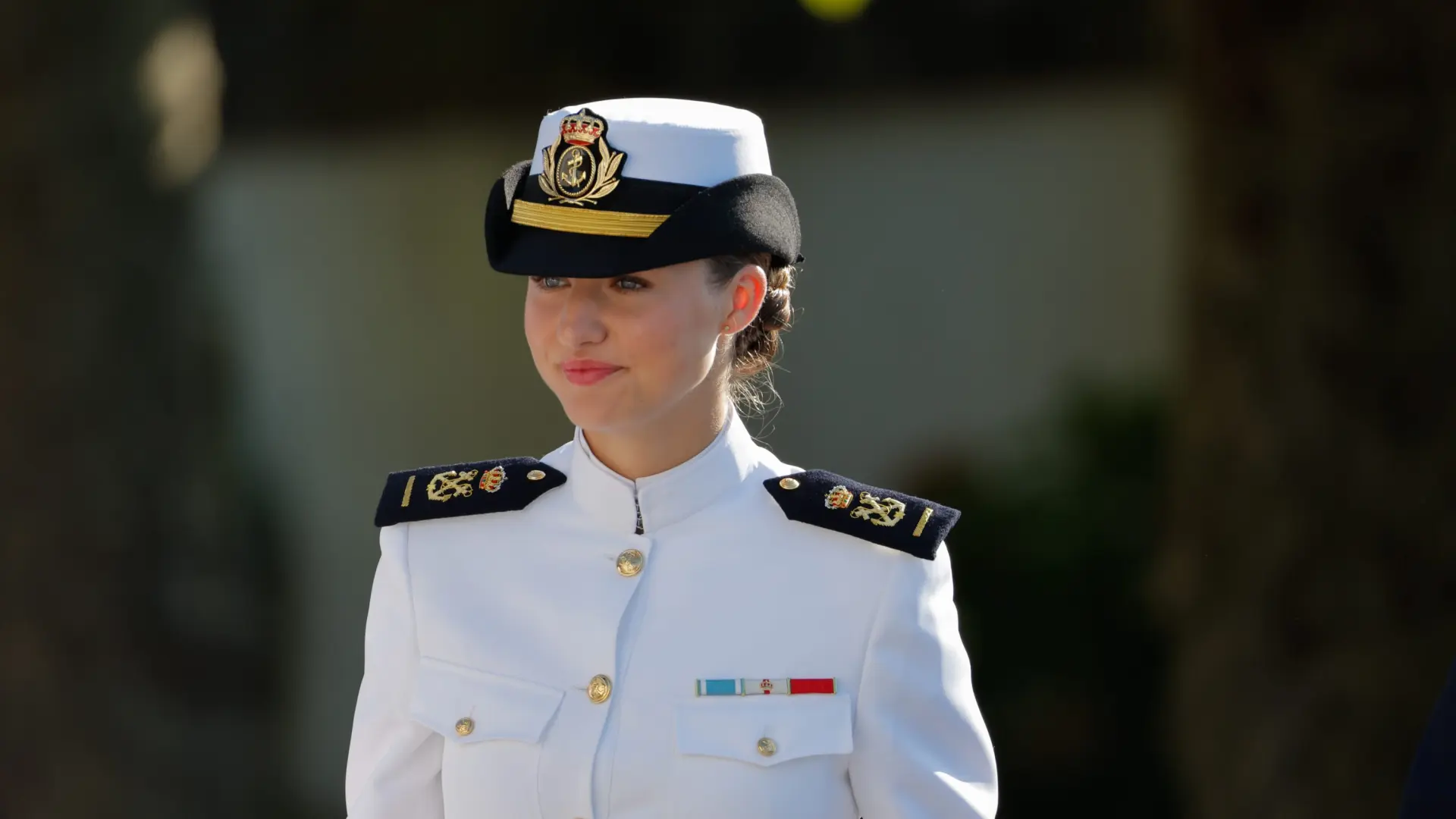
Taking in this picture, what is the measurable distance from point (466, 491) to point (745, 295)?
16.7 inches

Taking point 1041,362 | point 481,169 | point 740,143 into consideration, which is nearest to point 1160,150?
point 1041,362

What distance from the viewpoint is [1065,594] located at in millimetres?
4383

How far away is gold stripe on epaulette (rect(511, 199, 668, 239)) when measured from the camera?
1813mm

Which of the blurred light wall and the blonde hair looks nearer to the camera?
the blonde hair

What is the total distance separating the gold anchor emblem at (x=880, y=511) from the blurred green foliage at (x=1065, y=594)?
2470 mm

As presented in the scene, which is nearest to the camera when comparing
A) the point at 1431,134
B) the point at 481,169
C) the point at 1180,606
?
the point at 1431,134

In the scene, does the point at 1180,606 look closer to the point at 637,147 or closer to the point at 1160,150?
the point at 1160,150

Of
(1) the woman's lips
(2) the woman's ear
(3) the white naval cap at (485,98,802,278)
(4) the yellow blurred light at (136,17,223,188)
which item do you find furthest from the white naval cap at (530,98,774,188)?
(4) the yellow blurred light at (136,17,223,188)

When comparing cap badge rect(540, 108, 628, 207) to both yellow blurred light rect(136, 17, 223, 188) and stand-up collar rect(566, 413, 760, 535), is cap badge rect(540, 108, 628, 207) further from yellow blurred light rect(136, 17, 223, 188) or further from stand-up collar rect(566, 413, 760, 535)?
yellow blurred light rect(136, 17, 223, 188)

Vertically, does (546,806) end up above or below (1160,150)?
below

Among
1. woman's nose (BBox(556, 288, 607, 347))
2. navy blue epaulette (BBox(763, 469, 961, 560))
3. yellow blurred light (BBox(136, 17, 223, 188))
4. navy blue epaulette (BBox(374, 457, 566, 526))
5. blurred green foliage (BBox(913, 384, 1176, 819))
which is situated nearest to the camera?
woman's nose (BBox(556, 288, 607, 347))

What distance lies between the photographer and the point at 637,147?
72.9 inches

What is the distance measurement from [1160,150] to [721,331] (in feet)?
8.86

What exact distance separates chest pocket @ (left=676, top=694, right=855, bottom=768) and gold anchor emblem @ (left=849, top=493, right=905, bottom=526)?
0.21 meters
